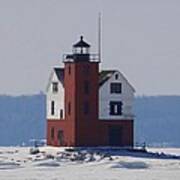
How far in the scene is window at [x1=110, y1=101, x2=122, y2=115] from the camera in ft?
386

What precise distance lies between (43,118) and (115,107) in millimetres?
68026

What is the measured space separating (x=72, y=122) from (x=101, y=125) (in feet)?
6.41

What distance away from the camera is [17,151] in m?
120

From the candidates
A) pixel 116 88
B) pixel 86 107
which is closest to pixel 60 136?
pixel 86 107

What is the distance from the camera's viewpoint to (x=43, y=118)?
609 feet

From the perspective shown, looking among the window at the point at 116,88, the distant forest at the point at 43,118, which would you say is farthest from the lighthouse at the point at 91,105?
the distant forest at the point at 43,118

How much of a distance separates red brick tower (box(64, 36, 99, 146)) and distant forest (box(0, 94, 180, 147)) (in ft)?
163

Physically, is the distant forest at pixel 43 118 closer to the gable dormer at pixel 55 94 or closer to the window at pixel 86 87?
the gable dormer at pixel 55 94

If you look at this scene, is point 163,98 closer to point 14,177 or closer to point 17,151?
point 17,151

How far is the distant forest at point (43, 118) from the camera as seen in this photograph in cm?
17400

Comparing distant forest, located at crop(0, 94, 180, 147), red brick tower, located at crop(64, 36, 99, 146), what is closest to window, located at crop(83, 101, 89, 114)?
red brick tower, located at crop(64, 36, 99, 146)

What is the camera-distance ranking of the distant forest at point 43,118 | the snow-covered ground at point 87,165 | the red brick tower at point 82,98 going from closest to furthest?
1. the snow-covered ground at point 87,165
2. the red brick tower at point 82,98
3. the distant forest at point 43,118

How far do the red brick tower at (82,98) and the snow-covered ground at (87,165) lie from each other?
5.56 ft

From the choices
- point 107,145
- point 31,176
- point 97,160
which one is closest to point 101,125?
point 107,145
